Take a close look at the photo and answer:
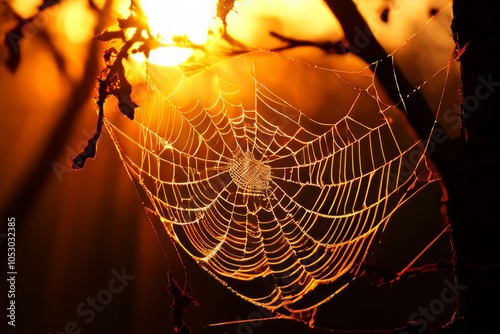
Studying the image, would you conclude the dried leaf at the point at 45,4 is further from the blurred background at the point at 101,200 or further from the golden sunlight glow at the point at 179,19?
the golden sunlight glow at the point at 179,19

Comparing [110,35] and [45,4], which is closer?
[110,35]

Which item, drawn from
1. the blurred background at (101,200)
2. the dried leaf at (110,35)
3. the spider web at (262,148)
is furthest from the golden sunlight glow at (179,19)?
the spider web at (262,148)

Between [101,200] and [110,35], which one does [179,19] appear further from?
[101,200]

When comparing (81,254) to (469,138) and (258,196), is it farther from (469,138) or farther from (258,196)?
(469,138)

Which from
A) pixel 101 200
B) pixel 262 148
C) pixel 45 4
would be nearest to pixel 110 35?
pixel 45 4

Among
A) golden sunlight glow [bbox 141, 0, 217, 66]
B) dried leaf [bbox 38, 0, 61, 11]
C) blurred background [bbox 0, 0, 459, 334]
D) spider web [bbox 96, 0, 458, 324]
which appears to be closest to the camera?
golden sunlight glow [bbox 141, 0, 217, 66]

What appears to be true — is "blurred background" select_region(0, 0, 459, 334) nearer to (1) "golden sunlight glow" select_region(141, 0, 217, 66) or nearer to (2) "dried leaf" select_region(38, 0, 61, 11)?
(2) "dried leaf" select_region(38, 0, 61, 11)

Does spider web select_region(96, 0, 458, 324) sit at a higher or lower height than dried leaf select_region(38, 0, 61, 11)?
lower

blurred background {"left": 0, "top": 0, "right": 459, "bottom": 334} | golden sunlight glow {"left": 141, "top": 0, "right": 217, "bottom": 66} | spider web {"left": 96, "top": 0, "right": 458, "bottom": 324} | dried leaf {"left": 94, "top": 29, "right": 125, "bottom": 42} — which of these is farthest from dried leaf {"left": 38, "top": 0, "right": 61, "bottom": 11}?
dried leaf {"left": 94, "top": 29, "right": 125, "bottom": 42}
